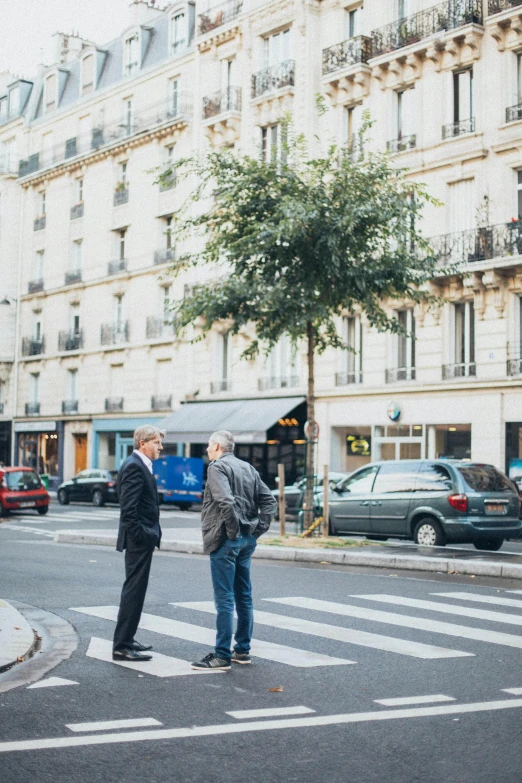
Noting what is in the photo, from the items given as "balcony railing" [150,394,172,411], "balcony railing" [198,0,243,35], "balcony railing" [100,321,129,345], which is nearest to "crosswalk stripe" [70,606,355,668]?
"balcony railing" [150,394,172,411]

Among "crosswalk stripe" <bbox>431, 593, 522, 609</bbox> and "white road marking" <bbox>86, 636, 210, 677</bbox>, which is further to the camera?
"crosswalk stripe" <bbox>431, 593, 522, 609</bbox>

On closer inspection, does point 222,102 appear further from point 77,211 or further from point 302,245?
point 302,245

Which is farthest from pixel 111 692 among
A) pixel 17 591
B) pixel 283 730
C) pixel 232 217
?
pixel 232 217

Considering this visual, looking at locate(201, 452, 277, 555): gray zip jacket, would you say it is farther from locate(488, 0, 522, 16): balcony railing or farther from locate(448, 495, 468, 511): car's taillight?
locate(488, 0, 522, 16): balcony railing

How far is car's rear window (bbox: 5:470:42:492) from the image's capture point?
32.9 metres

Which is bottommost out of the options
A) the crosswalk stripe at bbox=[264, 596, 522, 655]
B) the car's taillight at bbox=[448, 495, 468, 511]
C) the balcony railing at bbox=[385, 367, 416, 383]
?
the crosswalk stripe at bbox=[264, 596, 522, 655]

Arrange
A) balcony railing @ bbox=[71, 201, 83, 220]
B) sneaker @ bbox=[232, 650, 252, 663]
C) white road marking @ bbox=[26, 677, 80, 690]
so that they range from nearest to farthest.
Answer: white road marking @ bbox=[26, 677, 80, 690] < sneaker @ bbox=[232, 650, 252, 663] < balcony railing @ bbox=[71, 201, 83, 220]

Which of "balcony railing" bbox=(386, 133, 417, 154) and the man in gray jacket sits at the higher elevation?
"balcony railing" bbox=(386, 133, 417, 154)

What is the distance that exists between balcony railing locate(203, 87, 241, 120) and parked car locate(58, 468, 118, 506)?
14.1 metres

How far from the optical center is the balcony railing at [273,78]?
126 feet

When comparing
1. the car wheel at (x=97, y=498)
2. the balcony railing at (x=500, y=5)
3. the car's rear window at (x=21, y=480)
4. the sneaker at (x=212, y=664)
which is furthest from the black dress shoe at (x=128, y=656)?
the car wheel at (x=97, y=498)

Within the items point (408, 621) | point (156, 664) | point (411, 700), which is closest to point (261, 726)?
point (411, 700)

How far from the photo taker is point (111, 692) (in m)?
7.33

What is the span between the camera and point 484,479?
18.8 meters
